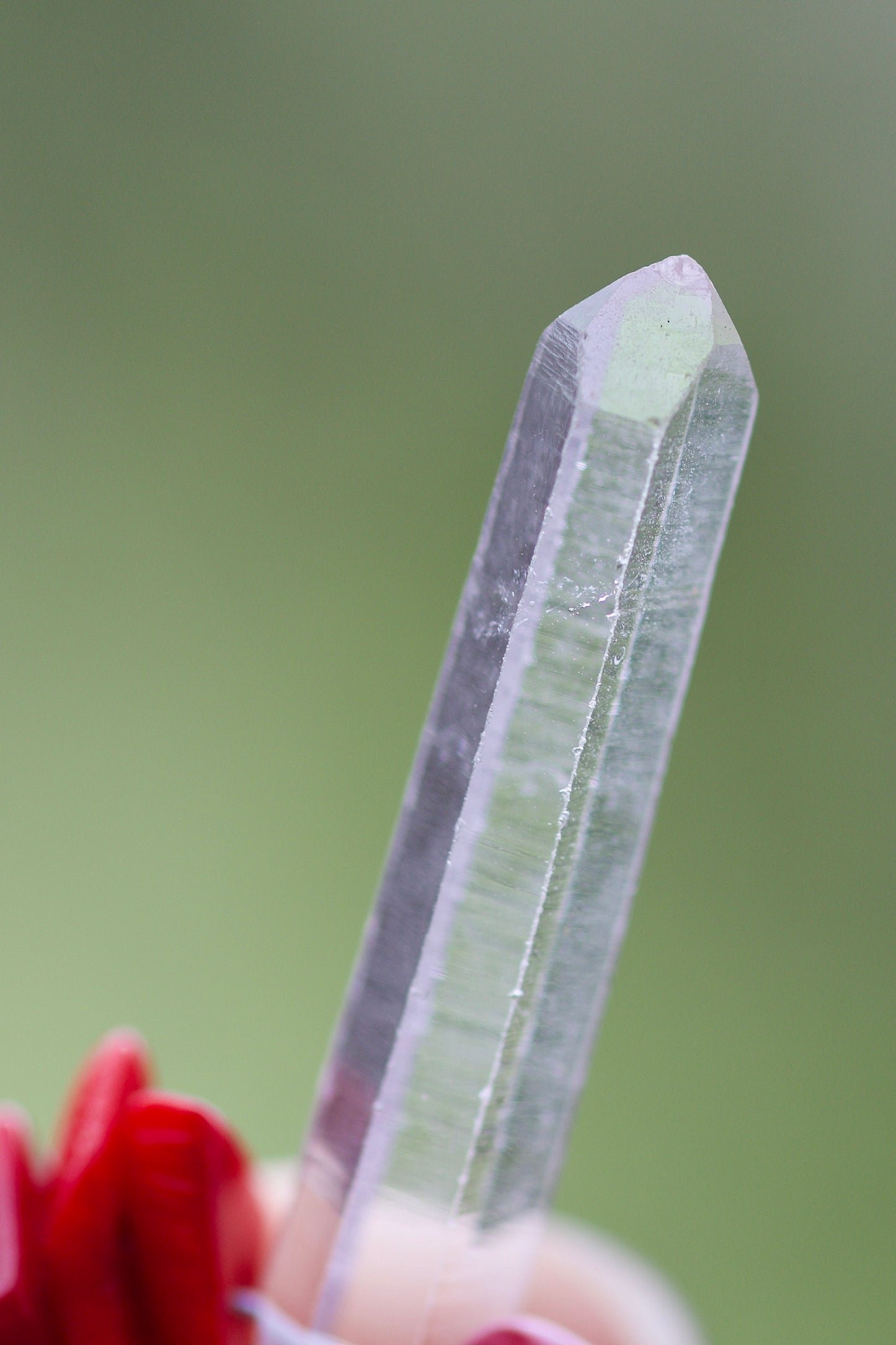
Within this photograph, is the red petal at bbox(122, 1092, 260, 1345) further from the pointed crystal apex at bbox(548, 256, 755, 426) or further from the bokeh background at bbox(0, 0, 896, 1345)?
the bokeh background at bbox(0, 0, 896, 1345)

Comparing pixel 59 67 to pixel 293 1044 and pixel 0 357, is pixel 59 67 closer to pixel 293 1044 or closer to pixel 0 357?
pixel 0 357

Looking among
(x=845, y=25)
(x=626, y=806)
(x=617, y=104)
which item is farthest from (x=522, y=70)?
(x=626, y=806)

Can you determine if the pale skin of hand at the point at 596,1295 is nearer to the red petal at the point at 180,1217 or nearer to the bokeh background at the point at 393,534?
the red petal at the point at 180,1217

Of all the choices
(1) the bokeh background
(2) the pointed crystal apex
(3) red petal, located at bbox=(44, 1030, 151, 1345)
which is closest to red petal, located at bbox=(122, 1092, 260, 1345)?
(3) red petal, located at bbox=(44, 1030, 151, 1345)

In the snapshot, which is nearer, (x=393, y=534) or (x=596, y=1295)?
(x=596, y=1295)

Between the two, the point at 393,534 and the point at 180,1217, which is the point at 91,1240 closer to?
the point at 180,1217

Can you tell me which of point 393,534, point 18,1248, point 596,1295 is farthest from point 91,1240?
point 393,534

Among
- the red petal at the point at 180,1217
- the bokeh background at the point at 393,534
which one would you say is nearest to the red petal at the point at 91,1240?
the red petal at the point at 180,1217
